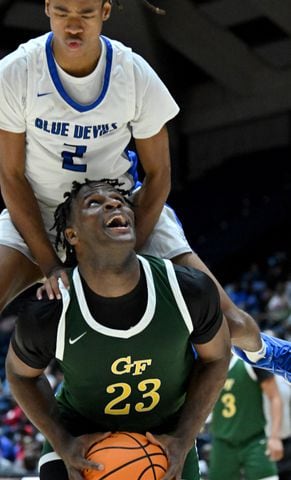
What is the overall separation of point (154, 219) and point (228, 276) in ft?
44.2

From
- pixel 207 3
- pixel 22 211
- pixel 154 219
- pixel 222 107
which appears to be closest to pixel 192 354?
pixel 154 219

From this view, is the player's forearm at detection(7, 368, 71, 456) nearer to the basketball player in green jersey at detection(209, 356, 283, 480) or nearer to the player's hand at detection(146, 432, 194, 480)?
the player's hand at detection(146, 432, 194, 480)

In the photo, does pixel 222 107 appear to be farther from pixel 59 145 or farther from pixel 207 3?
pixel 59 145

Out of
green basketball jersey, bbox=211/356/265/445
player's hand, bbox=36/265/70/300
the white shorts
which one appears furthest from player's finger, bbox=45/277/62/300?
green basketball jersey, bbox=211/356/265/445

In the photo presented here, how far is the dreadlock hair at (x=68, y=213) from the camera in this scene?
3.40 metres

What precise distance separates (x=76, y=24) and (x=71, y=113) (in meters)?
0.33

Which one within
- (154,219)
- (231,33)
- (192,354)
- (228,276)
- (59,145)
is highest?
(59,145)

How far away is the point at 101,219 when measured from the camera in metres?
Result: 3.24

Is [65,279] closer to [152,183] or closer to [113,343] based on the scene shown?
[113,343]

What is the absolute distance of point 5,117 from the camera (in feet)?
11.1

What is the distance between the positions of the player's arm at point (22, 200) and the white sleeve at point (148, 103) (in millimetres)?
449

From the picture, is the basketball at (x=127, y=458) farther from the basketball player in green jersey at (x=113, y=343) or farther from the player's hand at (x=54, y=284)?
the player's hand at (x=54, y=284)

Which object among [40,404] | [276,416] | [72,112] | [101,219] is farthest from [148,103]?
[276,416]

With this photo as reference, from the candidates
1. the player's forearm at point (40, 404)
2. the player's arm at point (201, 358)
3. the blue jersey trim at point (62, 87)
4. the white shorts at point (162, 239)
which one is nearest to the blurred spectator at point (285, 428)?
the white shorts at point (162, 239)
